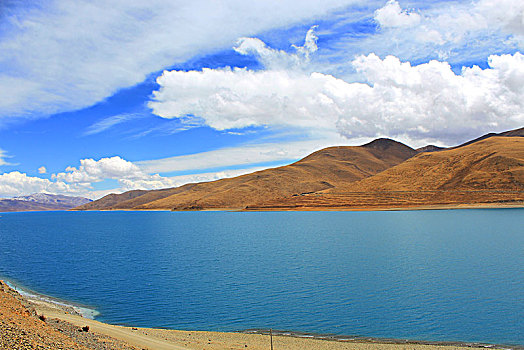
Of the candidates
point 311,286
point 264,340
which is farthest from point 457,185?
point 264,340

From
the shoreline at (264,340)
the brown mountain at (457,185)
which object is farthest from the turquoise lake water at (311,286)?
the brown mountain at (457,185)

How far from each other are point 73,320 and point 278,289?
634 inches

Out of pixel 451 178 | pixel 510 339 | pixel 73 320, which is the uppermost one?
pixel 451 178

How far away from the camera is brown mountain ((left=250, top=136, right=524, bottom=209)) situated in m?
156

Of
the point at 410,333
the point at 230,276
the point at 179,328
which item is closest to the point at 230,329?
the point at 179,328

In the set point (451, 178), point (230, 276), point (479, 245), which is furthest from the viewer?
point (451, 178)

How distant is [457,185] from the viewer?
170m

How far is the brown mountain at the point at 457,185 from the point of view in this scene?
15550 cm

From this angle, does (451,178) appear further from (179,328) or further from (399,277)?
(179,328)

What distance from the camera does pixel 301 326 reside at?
958 inches

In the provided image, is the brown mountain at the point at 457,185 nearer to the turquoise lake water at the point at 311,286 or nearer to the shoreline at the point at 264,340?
the turquoise lake water at the point at 311,286

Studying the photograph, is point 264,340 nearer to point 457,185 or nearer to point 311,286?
point 311,286

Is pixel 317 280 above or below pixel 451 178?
below

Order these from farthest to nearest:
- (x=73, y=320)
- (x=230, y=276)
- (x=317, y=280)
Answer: (x=230, y=276) → (x=317, y=280) → (x=73, y=320)
